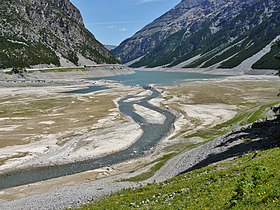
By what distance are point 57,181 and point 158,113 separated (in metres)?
45.0

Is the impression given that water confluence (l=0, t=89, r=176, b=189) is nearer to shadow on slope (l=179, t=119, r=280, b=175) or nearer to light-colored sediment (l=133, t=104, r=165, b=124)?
light-colored sediment (l=133, t=104, r=165, b=124)

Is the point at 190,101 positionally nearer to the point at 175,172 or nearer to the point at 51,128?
the point at 51,128

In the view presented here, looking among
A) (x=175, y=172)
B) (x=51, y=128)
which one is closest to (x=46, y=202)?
(x=175, y=172)

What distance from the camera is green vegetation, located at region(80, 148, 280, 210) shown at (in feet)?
46.5

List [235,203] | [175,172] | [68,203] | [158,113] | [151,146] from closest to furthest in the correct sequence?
[235,203], [68,203], [175,172], [151,146], [158,113]

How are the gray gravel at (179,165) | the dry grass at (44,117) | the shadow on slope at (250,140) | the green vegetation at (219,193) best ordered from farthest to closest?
the dry grass at (44,117)
the shadow on slope at (250,140)
the gray gravel at (179,165)
the green vegetation at (219,193)

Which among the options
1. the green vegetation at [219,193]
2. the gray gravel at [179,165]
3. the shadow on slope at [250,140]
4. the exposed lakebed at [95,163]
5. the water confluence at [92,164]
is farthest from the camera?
the exposed lakebed at [95,163]

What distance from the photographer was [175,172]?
35.1m

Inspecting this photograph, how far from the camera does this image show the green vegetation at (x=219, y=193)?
1416 centimetres

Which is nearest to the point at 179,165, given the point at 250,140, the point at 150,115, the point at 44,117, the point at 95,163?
the point at 250,140

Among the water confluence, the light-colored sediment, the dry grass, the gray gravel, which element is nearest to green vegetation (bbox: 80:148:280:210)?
the gray gravel

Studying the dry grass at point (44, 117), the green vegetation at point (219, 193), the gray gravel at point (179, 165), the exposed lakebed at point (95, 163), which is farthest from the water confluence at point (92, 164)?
the green vegetation at point (219, 193)

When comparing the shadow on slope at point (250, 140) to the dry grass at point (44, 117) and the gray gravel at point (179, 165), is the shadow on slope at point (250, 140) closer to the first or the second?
the gray gravel at point (179, 165)

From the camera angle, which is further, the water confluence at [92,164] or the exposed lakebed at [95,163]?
the exposed lakebed at [95,163]
